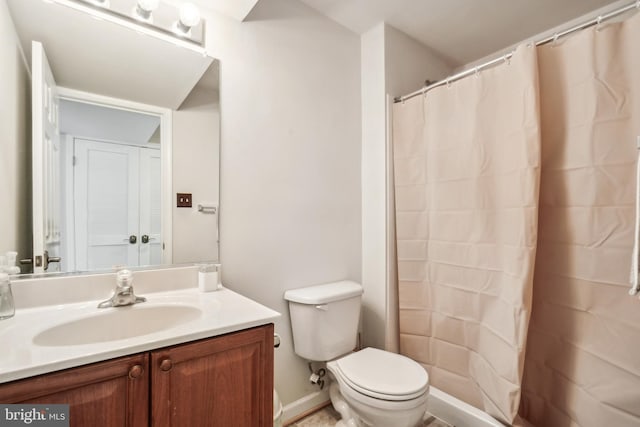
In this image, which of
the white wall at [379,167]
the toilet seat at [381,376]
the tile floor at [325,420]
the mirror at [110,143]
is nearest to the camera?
the mirror at [110,143]

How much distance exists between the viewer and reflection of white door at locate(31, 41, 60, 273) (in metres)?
1.07

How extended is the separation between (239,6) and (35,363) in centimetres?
151

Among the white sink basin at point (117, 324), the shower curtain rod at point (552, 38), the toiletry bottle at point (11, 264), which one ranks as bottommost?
the white sink basin at point (117, 324)

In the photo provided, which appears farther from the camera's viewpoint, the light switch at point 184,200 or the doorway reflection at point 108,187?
the light switch at point 184,200

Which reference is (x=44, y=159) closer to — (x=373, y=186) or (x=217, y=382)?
(x=217, y=382)

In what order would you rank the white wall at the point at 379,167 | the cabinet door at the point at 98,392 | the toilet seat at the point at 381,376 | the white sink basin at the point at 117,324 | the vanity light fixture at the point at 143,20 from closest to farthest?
the cabinet door at the point at 98,392, the white sink basin at the point at 117,324, the vanity light fixture at the point at 143,20, the toilet seat at the point at 381,376, the white wall at the point at 379,167

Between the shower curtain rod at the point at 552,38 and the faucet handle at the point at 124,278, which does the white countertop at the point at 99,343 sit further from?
the shower curtain rod at the point at 552,38

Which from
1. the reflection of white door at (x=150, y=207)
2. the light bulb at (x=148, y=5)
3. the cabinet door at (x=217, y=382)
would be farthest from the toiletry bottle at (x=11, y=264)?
the light bulb at (x=148, y=5)

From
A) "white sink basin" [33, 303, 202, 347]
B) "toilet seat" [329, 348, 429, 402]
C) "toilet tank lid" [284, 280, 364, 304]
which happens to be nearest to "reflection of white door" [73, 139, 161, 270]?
"white sink basin" [33, 303, 202, 347]

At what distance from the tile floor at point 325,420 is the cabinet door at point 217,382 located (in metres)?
0.78

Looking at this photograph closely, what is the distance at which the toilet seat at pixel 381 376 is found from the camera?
4.16 ft

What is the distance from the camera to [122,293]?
1113 millimetres

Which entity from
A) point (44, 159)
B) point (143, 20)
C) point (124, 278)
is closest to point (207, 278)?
point (124, 278)

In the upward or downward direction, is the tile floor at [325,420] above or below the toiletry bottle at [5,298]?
below
